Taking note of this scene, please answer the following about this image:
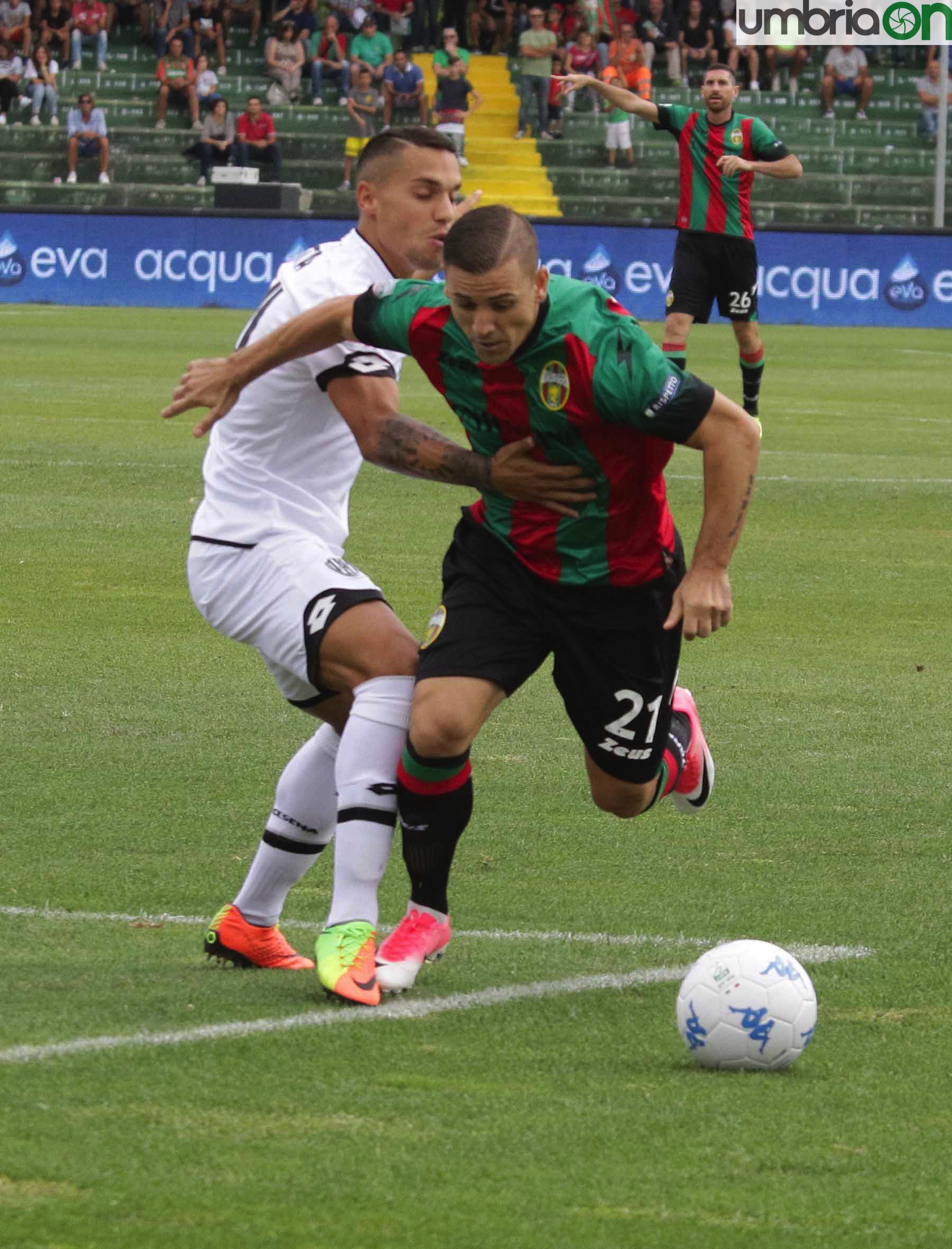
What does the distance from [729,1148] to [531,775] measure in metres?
3.59

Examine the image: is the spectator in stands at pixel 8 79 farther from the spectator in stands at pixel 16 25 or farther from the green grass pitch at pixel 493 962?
the green grass pitch at pixel 493 962

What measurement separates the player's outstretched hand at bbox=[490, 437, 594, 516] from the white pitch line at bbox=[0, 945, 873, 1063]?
3.50 feet

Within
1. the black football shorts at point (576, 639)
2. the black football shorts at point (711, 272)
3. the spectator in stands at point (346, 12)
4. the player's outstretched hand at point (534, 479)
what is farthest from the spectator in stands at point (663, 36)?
the player's outstretched hand at point (534, 479)

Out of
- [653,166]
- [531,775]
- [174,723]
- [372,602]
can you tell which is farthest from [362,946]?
[653,166]

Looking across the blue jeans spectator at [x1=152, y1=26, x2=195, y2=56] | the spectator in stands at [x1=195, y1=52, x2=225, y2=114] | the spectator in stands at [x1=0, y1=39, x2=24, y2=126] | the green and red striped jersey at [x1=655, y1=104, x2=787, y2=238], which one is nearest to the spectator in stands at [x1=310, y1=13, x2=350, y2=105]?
the spectator in stands at [x1=195, y1=52, x2=225, y2=114]

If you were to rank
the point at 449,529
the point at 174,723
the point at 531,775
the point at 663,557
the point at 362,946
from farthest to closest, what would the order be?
the point at 449,529 → the point at 174,723 → the point at 531,775 → the point at 663,557 → the point at 362,946

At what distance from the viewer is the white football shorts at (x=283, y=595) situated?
4965 millimetres

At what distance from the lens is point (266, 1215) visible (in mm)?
3375

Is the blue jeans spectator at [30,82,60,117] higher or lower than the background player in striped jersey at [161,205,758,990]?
lower

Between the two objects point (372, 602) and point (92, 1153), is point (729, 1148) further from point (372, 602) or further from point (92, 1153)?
point (372, 602)

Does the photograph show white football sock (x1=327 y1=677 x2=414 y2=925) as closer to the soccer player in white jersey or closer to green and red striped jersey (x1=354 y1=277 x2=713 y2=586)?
the soccer player in white jersey

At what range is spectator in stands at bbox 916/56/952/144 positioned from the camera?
1510 inches

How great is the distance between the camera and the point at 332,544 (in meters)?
5.27

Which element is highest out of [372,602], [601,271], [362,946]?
[372,602]
